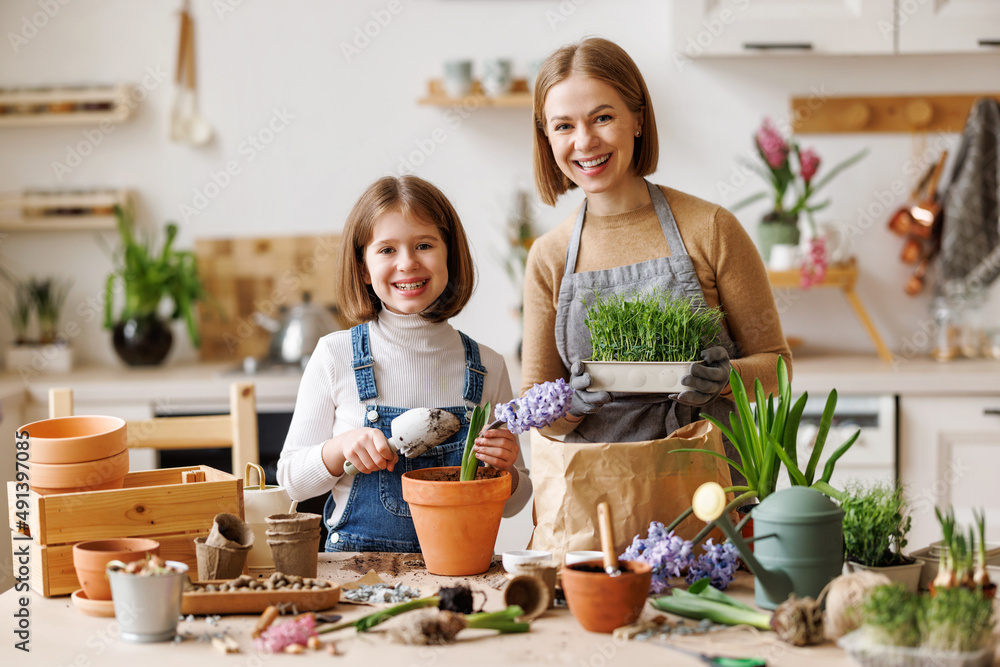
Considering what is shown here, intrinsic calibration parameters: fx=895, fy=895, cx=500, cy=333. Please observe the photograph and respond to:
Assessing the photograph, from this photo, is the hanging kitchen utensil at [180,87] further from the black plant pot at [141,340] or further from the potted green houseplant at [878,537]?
the potted green houseplant at [878,537]

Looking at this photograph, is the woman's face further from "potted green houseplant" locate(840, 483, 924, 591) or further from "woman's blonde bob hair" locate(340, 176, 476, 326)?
"potted green houseplant" locate(840, 483, 924, 591)

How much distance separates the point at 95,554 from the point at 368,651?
348 millimetres

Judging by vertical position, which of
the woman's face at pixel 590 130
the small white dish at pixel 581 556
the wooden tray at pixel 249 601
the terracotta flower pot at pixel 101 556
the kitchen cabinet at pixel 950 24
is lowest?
the wooden tray at pixel 249 601

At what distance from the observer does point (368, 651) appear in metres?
0.93

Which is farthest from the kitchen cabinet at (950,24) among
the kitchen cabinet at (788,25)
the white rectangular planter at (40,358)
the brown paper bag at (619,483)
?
the white rectangular planter at (40,358)

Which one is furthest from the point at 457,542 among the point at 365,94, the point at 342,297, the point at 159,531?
the point at 365,94

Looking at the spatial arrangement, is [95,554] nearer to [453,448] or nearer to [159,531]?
[159,531]

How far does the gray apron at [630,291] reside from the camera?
1.48 meters

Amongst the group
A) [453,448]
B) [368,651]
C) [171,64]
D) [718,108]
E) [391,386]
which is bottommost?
[368,651]

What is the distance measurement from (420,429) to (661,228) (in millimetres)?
561

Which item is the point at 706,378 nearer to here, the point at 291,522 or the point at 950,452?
the point at 291,522

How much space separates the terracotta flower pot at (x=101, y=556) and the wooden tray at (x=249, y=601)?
78mm

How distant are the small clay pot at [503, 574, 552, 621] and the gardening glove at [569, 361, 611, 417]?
0.30 metres

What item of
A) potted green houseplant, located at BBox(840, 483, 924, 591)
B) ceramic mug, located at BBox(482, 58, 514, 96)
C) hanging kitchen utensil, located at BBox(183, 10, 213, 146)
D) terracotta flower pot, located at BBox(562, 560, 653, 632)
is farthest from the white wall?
terracotta flower pot, located at BBox(562, 560, 653, 632)
